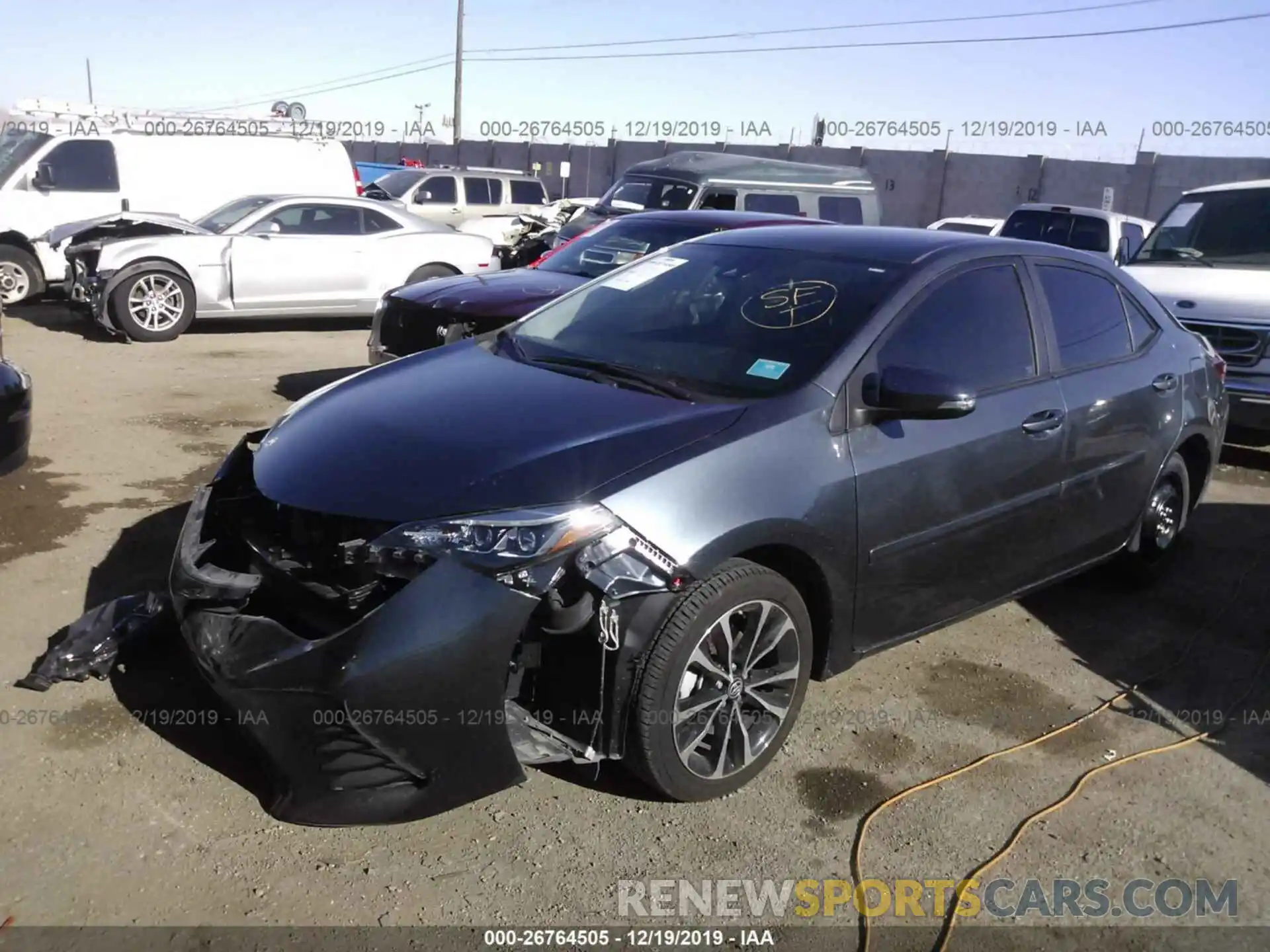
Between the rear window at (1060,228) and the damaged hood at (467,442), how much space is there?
11131 millimetres

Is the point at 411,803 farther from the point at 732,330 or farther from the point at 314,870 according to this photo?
the point at 732,330

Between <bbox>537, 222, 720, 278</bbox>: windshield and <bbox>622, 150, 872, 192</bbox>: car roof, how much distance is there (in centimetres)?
530

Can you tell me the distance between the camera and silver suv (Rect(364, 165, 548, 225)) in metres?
18.3

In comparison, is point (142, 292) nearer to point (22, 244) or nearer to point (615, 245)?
point (22, 244)

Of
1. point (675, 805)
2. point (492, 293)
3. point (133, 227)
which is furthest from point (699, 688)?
point (133, 227)

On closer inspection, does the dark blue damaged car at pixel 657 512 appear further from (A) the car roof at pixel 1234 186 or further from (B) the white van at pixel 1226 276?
(A) the car roof at pixel 1234 186

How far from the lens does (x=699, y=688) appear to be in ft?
10.6

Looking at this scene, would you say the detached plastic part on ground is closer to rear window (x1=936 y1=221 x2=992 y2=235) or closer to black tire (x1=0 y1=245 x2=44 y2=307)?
black tire (x1=0 y1=245 x2=44 y2=307)

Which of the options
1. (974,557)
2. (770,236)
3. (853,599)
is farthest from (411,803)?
(770,236)

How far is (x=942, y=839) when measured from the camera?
3.27 meters

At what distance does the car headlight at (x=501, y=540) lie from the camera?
286cm

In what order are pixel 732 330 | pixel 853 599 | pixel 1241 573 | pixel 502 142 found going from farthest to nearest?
pixel 502 142 < pixel 1241 573 < pixel 732 330 < pixel 853 599

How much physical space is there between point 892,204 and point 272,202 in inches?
893

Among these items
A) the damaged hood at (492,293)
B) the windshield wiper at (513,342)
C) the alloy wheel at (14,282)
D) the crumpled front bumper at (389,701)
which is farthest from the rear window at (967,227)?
the crumpled front bumper at (389,701)
